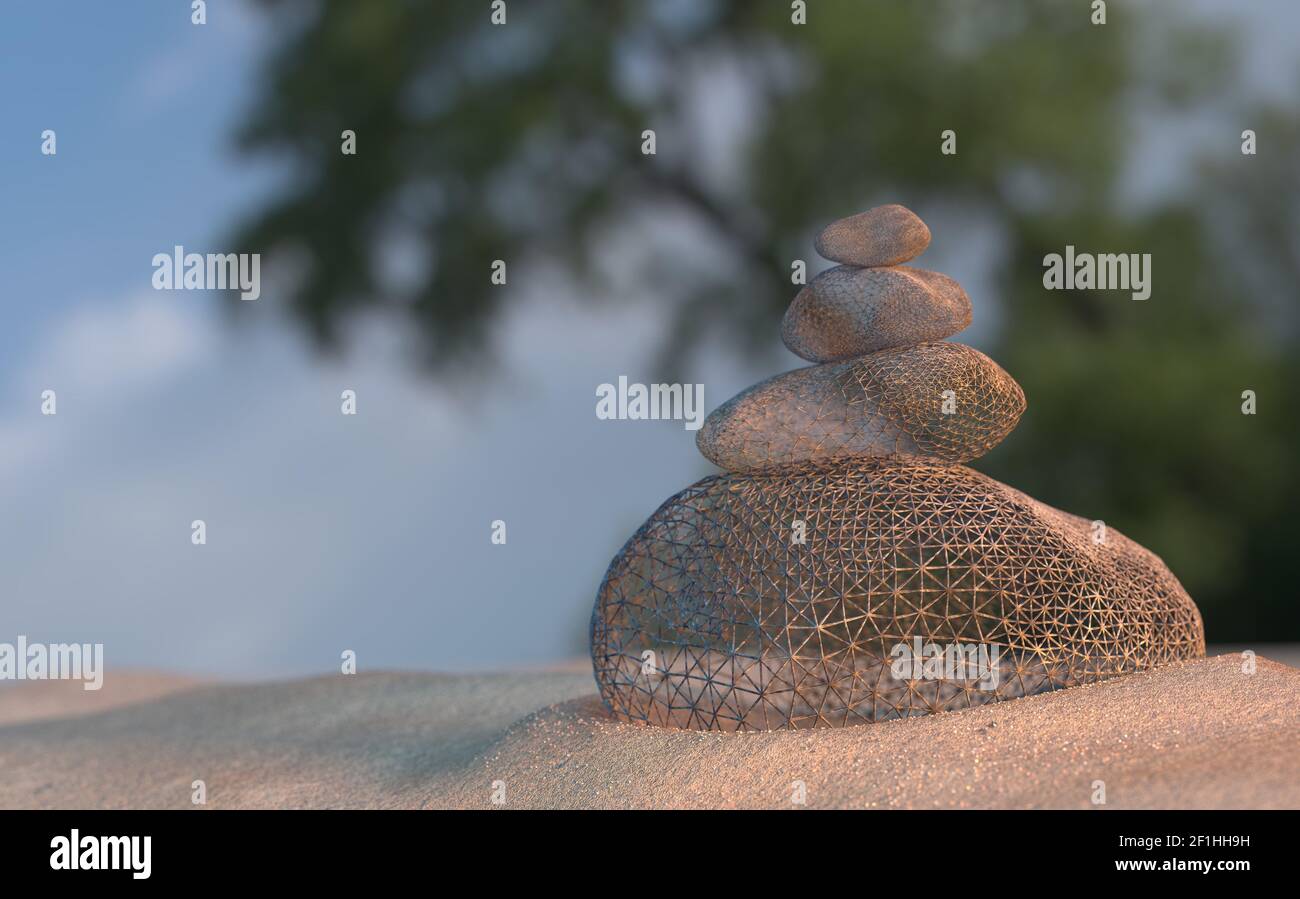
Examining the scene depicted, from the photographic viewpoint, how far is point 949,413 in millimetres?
4141

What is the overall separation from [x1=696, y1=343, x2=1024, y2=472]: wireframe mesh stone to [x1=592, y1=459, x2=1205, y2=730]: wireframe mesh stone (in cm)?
11

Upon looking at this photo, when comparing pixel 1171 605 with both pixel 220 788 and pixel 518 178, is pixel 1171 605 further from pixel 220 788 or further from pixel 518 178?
pixel 518 178

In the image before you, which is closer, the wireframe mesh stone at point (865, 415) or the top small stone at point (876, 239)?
the wireframe mesh stone at point (865, 415)

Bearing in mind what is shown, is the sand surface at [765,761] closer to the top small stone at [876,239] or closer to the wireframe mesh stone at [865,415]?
the wireframe mesh stone at [865,415]

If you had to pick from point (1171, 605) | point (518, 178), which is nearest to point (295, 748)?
point (1171, 605)

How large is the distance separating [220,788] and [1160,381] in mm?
5678

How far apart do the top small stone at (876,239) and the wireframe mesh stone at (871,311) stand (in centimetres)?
4

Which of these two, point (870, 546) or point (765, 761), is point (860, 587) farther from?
point (765, 761)

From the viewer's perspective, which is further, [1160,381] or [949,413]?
[1160,381]

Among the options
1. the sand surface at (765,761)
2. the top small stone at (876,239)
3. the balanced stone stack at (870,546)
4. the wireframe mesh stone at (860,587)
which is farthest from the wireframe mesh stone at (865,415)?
the sand surface at (765,761)

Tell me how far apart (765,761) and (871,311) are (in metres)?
1.48

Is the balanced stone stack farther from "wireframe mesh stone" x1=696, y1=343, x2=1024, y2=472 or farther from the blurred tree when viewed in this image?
the blurred tree

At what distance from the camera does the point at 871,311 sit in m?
4.26

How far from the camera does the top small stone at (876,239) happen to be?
4312 mm
